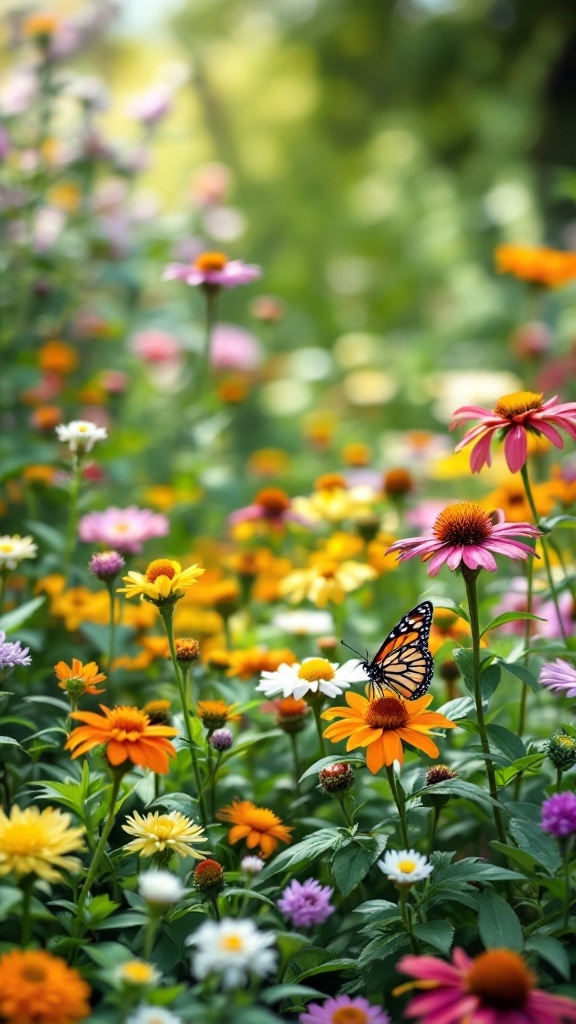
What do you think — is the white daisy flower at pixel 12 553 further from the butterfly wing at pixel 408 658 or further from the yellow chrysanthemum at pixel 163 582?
the butterfly wing at pixel 408 658

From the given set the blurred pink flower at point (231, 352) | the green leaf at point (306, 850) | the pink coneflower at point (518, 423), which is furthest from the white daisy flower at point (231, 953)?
the blurred pink flower at point (231, 352)

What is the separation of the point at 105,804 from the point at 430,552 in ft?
1.40

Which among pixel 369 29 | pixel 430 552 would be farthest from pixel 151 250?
pixel 369 29

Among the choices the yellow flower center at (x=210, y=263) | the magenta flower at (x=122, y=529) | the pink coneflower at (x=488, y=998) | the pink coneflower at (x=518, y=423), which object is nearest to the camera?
the pink coneflower at (x=488, y=998)

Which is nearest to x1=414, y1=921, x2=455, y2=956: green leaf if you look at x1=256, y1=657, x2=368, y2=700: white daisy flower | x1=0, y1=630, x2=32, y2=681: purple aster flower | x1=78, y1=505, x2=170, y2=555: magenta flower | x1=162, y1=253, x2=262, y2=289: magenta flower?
x1=256, y1=657, x2=368, y2=700: white daisy flower

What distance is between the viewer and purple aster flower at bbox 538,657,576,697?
99cm

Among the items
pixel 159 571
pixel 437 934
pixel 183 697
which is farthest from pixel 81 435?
pixel 437 934

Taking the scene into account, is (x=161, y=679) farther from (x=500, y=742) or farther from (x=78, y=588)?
(x=500, y=742)

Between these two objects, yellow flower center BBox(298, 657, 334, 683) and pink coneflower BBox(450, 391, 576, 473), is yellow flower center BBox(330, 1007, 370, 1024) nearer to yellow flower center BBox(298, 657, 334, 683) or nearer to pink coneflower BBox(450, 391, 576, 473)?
yellow flower center BBox(298, 657, 334, 683)

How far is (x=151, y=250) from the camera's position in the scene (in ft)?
7.29

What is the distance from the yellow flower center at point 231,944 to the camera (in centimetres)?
71

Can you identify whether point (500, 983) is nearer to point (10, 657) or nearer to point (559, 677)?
point (559, 677)

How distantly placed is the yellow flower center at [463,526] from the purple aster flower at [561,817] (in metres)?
0.27

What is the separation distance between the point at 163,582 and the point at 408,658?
276 millimetres
